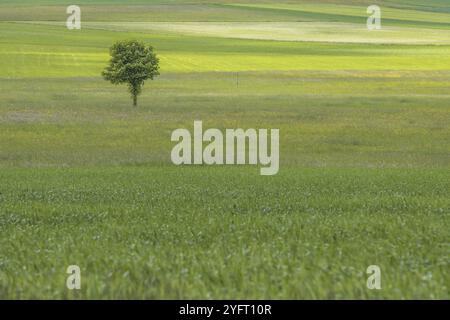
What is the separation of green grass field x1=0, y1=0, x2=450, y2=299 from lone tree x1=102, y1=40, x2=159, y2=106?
2193 mm

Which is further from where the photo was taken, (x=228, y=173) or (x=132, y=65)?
(x=132, y=65)

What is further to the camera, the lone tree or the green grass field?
the lone tree

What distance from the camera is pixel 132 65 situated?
75.1m

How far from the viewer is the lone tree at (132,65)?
75.1 meters

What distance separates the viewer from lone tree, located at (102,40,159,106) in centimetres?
7512

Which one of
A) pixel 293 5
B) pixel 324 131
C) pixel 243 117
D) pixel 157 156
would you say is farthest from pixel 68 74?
pixel 293 5

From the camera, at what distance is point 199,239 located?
1254cm

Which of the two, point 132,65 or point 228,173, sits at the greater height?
point 132,65

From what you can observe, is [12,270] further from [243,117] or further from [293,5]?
[293,5]

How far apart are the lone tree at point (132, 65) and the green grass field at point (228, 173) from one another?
2.19m

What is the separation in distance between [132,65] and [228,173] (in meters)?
43.8

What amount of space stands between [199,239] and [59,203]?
302 inches

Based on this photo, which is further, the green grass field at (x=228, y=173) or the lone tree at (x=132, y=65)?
the lone tree at (x=132, y=65)

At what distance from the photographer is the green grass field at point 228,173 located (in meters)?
9.84
